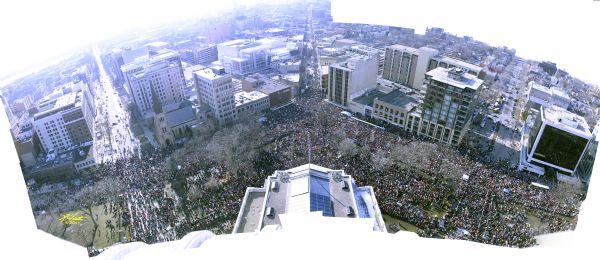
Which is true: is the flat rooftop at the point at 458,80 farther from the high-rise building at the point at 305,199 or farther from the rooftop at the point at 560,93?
the rooftop at the point at 560,93

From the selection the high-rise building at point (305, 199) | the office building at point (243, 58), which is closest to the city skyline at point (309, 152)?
the high-rise building at point (305, 199)

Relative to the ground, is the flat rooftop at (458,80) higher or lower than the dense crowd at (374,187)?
higher

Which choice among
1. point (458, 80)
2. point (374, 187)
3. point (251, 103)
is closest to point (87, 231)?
point (374, 187)

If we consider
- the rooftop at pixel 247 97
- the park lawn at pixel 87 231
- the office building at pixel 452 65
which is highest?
the office building at pixel 452 65

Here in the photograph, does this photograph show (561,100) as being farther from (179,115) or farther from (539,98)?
(179,115)

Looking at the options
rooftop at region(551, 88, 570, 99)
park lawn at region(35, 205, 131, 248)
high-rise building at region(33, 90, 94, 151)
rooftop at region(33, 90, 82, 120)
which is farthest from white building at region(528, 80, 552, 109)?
rooftop at region(33, 90, 82, 120)

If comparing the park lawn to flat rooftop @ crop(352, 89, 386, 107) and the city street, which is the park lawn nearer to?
the city street

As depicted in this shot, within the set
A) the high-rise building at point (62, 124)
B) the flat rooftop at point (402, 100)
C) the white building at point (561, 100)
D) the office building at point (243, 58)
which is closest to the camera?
the high-rise building at point (62, 124)
